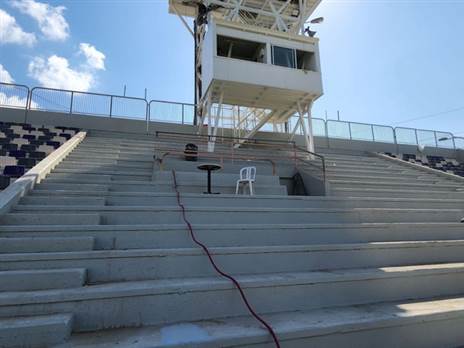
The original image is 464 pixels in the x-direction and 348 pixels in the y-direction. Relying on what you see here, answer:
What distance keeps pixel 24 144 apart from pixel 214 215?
27.5ft

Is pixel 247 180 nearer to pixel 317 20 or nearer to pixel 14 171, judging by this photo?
pixel 14 171

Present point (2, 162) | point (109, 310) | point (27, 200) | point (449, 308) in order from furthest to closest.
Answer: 1. point (2, 162)
2. point (27, 200)
3. point (449, 308)
4. point (109, 310)

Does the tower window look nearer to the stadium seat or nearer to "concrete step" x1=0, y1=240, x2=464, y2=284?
the stadium seat

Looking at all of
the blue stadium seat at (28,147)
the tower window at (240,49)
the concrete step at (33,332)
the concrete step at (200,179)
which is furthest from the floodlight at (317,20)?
the concrete step at (33,332)

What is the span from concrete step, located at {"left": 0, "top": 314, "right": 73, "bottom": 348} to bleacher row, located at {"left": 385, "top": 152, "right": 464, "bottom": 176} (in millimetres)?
16021

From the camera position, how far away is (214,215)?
4.39 metres

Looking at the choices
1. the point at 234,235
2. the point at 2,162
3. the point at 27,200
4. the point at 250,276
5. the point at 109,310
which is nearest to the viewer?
the point at 109,310

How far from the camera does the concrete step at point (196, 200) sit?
442 centimetres

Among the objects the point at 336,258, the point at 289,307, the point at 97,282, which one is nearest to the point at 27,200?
the point at 97,282

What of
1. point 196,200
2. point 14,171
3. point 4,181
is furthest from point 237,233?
point 14,171

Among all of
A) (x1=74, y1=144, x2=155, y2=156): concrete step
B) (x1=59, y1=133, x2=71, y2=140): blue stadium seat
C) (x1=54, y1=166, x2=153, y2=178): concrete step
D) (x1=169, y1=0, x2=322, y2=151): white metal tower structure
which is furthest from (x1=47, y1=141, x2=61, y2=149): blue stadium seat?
(x1=169, y1=0, x2=322, y2=151): white metal tower structure

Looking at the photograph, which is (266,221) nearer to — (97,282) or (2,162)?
(97,282)

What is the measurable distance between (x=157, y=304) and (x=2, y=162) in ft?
25.8

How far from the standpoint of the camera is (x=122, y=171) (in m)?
7.02
